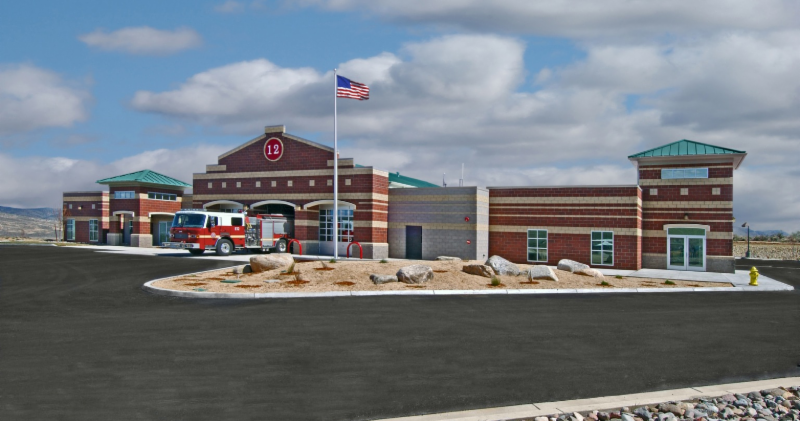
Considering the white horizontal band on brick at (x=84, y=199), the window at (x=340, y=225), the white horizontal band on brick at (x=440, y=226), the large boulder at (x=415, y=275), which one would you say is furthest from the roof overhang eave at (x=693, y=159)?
the white horizontal band on brick at (x=84, y=199)

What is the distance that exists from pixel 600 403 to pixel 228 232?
99.6 ft

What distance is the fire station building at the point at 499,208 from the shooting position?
31453 millimetres

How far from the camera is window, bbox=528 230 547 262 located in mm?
33281

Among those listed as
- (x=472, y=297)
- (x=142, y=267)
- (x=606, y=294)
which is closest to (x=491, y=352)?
(x=472, y=297)

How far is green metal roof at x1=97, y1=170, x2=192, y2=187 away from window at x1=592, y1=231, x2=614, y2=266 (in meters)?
36.5

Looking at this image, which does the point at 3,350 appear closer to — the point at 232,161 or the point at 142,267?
the point at 142,267

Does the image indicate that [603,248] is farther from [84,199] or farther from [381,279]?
[84,199]

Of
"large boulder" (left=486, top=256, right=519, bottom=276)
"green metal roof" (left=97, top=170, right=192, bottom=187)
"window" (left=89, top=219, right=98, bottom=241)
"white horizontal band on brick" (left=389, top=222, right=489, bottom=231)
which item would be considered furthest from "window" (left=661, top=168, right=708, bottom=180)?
"window" (left=89, top=219, right=98, bottom=241)

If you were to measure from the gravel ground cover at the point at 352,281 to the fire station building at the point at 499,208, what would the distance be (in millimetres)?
8373

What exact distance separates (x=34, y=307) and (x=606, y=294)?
54.9 feet

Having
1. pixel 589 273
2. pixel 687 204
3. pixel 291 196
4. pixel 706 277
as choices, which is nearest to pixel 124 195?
pixel 291 196

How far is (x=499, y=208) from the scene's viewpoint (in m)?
34.7

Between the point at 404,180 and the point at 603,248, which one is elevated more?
the point at 404,180

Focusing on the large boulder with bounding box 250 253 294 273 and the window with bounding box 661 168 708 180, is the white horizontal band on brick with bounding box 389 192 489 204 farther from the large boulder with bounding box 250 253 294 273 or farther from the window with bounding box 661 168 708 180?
the large boulder with bounding box 250 253 294 273
